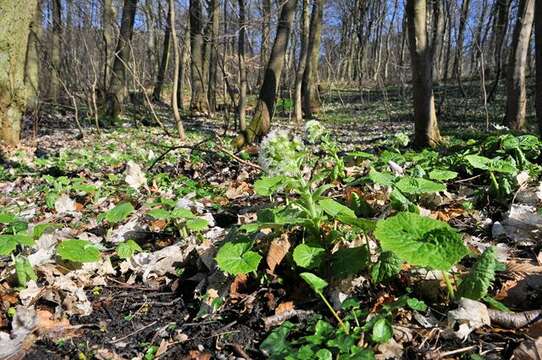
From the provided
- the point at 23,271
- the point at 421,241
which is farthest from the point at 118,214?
the point at 421,241

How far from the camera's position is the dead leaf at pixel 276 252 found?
1.89 m

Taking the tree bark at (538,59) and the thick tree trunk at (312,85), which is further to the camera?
the thick tree trunk at (312,85)

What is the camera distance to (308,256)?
5.59 feet

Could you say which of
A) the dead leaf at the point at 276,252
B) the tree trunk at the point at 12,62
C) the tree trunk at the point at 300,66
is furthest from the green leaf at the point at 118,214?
the tree trunk at the point at 300,66

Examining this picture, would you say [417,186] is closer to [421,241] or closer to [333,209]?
[333,209]

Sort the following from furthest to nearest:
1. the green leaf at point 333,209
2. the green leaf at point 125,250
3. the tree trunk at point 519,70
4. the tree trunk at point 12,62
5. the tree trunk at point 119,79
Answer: the tree trunk at point 119,79 < the tree trunk at point 519,70 < the tree trunk at point 12,62 < the green leaf at point 125,250 < the green leaf at point 333,209

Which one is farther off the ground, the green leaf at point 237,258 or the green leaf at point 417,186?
the green leaf at point 417,186

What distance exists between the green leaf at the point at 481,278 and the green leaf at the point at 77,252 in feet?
5.09

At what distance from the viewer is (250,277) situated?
76.8 inches

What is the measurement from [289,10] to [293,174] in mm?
7664

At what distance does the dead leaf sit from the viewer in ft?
6.21

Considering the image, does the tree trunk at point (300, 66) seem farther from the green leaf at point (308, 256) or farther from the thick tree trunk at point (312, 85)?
the green leaf at point (308, 256)

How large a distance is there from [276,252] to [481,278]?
0.83m

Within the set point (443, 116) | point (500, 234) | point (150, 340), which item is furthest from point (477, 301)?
point (443, 116)
